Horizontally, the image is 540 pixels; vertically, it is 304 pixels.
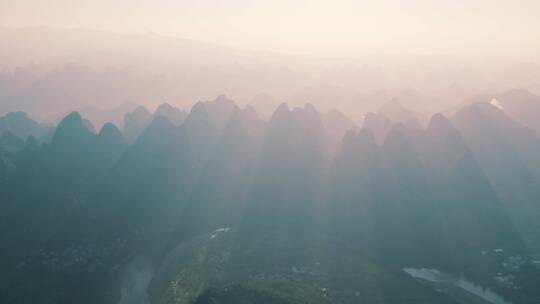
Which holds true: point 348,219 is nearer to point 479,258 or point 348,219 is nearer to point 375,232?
point 375,232

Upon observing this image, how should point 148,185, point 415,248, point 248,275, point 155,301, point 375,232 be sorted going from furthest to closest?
1. point 148,185
2. point 375,232
3. point 415,248
4. point 248,275
5. point 155,301

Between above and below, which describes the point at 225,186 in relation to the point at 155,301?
Result: above

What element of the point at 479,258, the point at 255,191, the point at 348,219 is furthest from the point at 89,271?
the point at 479,258

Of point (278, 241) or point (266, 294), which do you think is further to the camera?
point (278, 241)

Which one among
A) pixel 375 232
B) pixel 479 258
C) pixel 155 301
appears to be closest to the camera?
pixel 155 301

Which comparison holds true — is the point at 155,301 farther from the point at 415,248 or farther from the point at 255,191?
the point at 415,248

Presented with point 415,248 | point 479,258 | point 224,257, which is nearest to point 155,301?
point 224,257
